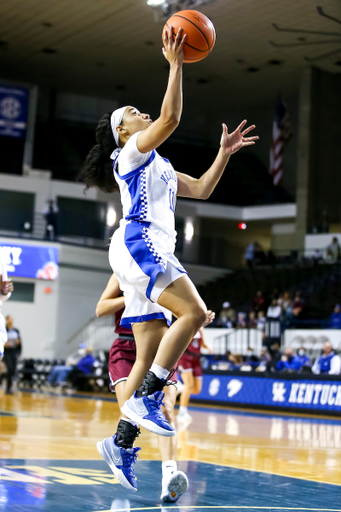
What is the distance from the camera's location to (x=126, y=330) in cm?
470

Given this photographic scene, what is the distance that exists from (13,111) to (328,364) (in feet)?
54.4

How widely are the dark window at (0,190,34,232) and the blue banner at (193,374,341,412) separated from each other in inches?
459

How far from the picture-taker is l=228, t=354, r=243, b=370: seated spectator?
16.3m

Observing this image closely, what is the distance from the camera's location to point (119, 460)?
11.9ft

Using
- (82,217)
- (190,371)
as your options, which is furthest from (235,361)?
(82,217)

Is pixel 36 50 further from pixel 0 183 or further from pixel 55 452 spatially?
pixel 55 452

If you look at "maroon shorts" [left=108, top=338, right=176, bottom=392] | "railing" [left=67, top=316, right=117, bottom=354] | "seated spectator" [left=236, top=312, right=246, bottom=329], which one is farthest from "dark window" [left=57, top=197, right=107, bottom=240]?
"maroon shorts" [left=108, top=338, right=176, bottom=392]

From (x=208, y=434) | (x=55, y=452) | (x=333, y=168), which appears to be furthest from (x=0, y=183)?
(x=55, y=452)

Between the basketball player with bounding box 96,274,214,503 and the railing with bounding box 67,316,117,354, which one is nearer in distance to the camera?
the basketball player with bounding box 96,274,214,503

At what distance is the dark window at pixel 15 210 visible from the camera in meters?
24.5

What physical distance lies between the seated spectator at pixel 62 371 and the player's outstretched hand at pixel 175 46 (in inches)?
655

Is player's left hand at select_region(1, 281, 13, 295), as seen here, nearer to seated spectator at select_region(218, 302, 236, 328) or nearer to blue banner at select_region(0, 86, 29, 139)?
seated spectator at select_region(218, 302, 236, 328)

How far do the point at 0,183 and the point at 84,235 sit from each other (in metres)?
3.79

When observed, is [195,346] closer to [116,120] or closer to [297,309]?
[116,120]
